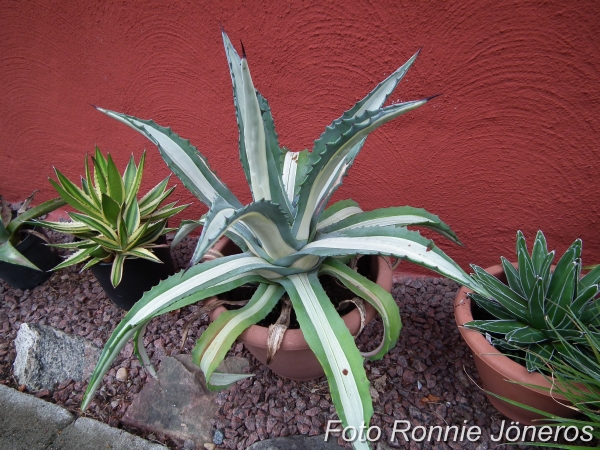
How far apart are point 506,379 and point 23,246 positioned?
193 cm

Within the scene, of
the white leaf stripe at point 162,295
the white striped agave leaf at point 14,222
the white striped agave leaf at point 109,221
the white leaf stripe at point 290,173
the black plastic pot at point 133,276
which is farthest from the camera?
the white striped agave leaf at point 14,222

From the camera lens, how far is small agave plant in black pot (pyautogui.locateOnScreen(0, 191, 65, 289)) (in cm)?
165

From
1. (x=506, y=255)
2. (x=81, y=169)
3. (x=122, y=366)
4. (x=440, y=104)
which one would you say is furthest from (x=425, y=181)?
(x=81, y=169)

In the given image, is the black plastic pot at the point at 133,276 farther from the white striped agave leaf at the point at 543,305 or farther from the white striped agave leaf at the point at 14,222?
the white striped agave leaf at the point at 543,305

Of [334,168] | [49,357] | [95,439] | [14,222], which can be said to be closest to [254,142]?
[334,168]

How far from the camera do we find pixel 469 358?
1301 millimetres

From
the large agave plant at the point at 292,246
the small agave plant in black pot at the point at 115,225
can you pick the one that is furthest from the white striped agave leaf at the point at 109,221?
the large agave plant at the point at 292,246

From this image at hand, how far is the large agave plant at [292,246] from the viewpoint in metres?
0.83

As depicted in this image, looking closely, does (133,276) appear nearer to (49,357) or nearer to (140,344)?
(49,357)

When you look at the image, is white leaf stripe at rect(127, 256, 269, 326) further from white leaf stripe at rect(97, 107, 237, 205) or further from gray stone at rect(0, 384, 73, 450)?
gray stone at rect(0, 384, 73, 450)

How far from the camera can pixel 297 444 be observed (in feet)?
3.68

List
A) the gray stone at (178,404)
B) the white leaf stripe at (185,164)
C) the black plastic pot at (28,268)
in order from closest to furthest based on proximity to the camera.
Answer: the white leaf stripe at (185,164) < the gray stone at (178,404) < the black plastic pot at (28,268)

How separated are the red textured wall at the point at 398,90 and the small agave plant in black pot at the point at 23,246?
466mm

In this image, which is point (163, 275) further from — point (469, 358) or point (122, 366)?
point (469, 358)
